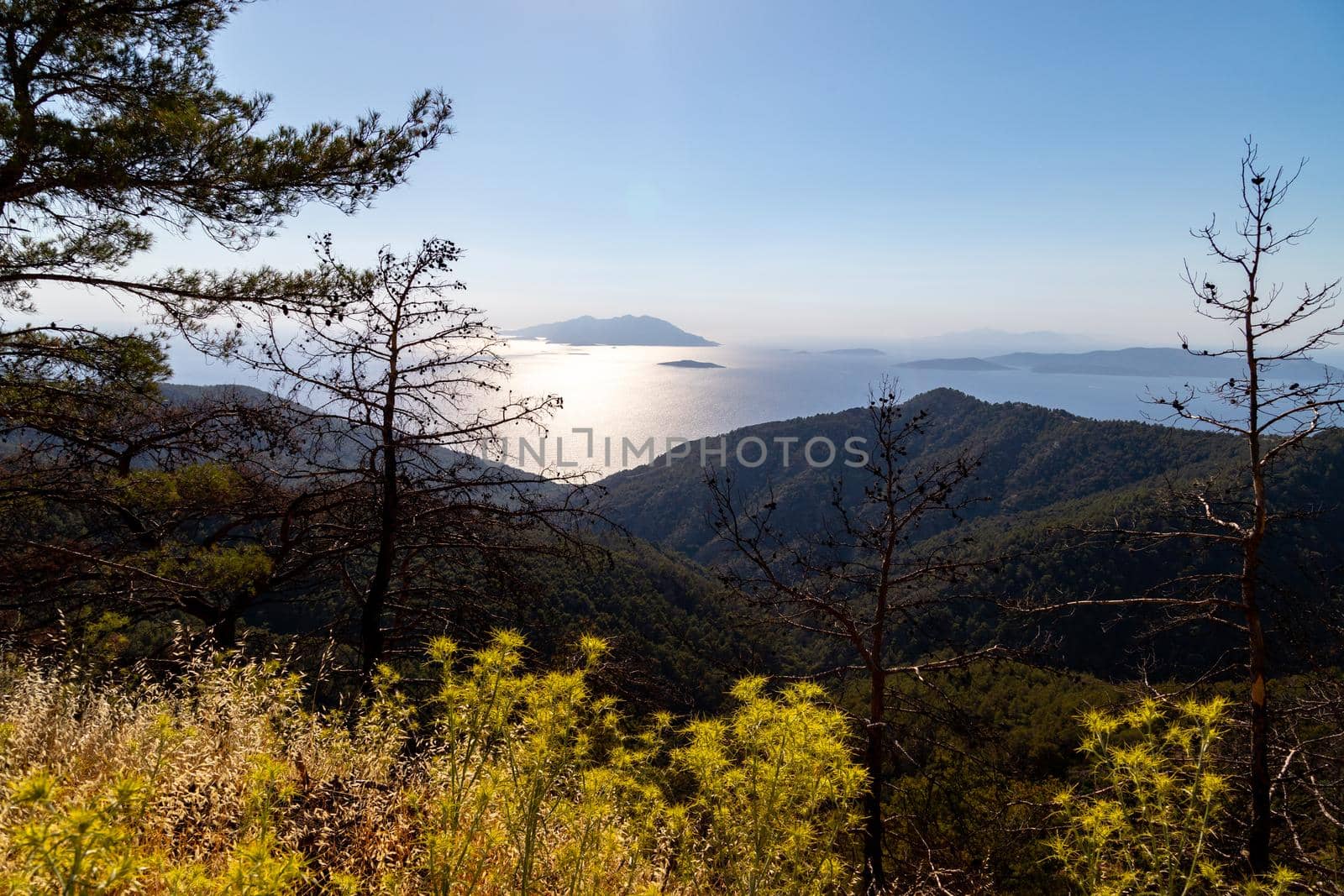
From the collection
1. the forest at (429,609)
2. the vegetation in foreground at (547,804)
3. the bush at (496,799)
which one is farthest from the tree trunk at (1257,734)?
the bush at (496,799)

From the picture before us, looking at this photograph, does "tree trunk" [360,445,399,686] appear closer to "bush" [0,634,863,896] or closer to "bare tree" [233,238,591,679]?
"bare tree" [233,238,591,679]

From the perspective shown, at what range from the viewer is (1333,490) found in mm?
39344

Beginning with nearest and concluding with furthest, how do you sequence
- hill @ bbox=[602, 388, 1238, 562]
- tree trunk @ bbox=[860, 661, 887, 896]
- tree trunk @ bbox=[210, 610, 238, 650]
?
tree trunk @ bbox=[860, 661, 887, 896], tree trunk @ bbox=[210, 610, 238, 650], hill @ bbox=[602, 388, 1238, 562]

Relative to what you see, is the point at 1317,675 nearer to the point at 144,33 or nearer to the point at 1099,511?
the point at 144,33

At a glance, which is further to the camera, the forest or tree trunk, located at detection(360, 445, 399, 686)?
tree trunk, located at detection(360, 445, 399, 686)

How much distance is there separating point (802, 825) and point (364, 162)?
6006mm

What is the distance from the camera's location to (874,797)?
3980mm

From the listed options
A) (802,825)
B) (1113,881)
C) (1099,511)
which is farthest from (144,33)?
(1099,511)

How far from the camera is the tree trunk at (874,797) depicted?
3.90 m

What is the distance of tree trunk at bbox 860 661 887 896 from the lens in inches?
153

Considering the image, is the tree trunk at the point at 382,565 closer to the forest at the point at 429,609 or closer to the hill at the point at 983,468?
the forest at the point at 429,609

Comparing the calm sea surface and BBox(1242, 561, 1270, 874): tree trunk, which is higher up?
the calm sea surface

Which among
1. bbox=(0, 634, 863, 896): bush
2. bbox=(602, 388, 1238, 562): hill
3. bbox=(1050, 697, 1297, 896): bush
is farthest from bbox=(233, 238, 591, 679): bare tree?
bbox=(602, 388, 1238, 562): hill

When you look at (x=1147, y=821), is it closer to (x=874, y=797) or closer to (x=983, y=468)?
(x=874, y=797)
